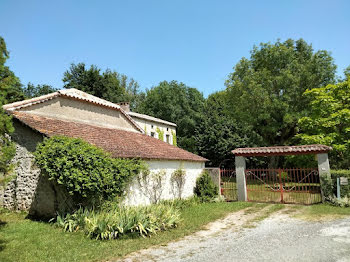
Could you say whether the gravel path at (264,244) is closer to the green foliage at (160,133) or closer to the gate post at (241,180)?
the gate post at (241,180)

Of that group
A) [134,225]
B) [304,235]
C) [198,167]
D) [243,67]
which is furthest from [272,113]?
[134,225]

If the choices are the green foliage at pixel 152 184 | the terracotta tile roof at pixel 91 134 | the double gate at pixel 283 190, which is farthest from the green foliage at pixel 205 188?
the green foliage at pixel 152 184

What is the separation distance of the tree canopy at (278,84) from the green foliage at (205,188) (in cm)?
978

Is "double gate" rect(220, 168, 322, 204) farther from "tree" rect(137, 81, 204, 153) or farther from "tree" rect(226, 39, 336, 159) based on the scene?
"tree" rect(137, 81, 204, 153)

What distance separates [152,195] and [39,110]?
755 centimetres

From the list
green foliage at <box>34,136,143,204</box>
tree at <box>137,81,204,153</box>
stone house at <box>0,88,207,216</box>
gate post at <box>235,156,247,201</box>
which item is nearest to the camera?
green foliage at <box>34,136,143,204</box>

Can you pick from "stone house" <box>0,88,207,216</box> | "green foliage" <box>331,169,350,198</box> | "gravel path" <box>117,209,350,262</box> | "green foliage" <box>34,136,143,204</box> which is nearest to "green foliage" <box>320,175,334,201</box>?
"green foliage" <box>331,169,350,198</box>

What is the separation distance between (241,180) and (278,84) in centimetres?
1205

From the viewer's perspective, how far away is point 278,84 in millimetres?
22234

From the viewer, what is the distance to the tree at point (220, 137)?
85.4 feet

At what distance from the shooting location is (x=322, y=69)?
22375 millimetres

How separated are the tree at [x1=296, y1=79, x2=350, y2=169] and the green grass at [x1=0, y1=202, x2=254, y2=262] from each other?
11.5 meters

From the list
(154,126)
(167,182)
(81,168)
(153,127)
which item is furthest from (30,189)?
(154,126)

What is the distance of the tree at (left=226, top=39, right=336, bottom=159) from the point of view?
21.9 m
